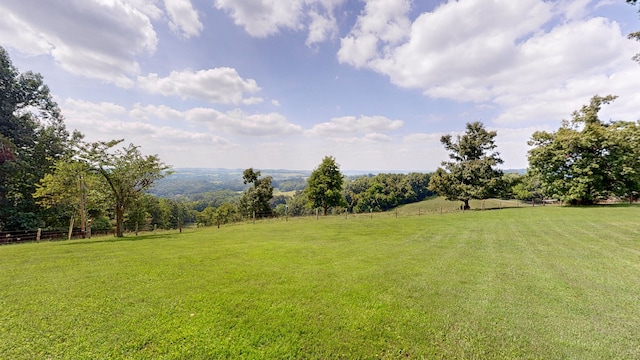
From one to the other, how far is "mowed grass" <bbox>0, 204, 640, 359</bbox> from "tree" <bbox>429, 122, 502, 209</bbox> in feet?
74.8

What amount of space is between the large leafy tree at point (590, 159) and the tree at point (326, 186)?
24972 mm

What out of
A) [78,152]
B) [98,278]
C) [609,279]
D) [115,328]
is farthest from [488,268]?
[78,152]

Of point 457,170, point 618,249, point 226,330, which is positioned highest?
point 457,170

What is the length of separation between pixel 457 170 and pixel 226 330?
34.5m

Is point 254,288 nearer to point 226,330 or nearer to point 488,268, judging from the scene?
point 226,330

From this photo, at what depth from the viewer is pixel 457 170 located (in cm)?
3181

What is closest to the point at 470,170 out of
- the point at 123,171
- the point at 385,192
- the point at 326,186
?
the point at 326,186

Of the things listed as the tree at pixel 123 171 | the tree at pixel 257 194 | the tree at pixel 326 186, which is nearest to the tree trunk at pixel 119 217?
the tree at pixel 123 171

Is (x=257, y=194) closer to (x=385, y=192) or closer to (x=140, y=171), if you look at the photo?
(x=140, y=171)

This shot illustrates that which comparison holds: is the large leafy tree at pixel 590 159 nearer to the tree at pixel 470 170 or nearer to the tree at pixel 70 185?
the tree at pixel 470 170

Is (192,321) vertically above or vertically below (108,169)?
below

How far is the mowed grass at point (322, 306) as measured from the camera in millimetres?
3840

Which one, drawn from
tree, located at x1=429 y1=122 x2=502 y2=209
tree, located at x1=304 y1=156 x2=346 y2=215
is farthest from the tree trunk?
tree, located at x1=429 y1=122 x2=502 y2=209

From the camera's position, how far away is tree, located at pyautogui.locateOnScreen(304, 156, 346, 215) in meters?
35.1
